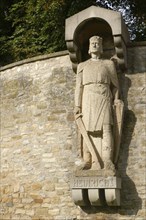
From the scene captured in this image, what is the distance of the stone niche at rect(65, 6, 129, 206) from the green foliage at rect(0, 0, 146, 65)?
444cm

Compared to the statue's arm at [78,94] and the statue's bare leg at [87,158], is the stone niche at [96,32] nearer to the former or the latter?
the statue's arm at [78,94]

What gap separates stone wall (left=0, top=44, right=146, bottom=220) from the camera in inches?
338

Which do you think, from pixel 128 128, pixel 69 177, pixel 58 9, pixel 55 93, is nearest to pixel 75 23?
pixel 55 93

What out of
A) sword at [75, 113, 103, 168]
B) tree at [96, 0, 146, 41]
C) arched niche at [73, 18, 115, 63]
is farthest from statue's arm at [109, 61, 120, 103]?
tree at [96, 0, 146, 41]

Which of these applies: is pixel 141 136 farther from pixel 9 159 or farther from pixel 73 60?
pixel 9 159

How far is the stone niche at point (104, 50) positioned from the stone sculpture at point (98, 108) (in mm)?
191

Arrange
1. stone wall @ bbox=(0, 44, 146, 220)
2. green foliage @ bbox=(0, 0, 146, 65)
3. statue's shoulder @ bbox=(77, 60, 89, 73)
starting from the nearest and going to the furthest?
stone wall @ bbox=(0, 44, 146, 220) < statue's shoulder @ bbox=(77, 60, 89, 73) < green foliage @ bbox=(0, 0, 146, 65)

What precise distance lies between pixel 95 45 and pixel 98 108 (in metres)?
1.07

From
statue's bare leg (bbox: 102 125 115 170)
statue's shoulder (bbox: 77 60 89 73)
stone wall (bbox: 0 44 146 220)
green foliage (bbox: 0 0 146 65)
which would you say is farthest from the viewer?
green foliage (bbox: 0 0 146 65)

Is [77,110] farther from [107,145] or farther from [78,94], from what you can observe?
[107,145]

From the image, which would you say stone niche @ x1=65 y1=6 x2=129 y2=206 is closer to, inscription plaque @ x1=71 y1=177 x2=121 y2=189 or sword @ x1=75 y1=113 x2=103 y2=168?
inscription plaque @ x1=71 y1=177 x2=121 y2=189

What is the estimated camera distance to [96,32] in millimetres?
9219

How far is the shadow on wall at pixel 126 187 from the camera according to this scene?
8.45 meters

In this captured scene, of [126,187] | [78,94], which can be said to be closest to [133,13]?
[78,94]
